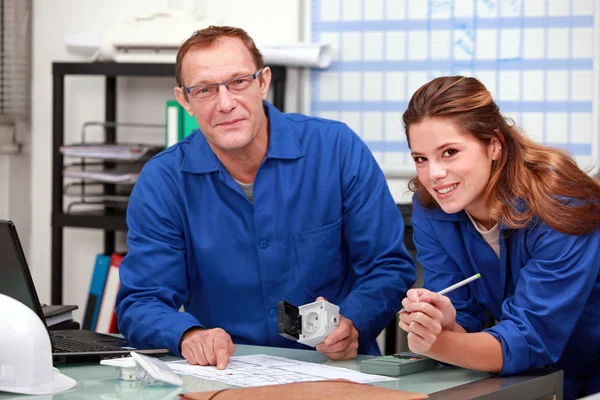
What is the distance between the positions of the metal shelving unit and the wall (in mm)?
87

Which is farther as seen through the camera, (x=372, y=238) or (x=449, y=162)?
(x=372, y=238)

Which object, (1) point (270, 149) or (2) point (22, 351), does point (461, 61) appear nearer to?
(1) point (270, 149)

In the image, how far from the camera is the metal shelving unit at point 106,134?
310 centimetres

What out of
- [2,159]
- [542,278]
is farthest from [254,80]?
[2,159]

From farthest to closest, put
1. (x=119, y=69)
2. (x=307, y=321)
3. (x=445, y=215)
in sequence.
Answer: (x=119, y=69) < (x=445, y=215) < (x=307, y=321)

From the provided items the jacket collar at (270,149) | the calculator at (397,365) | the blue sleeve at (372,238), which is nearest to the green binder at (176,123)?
the jacket collar at (270,149)

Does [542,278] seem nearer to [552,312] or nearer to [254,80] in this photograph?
[552,312]

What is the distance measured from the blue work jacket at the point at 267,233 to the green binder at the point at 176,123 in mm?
1064

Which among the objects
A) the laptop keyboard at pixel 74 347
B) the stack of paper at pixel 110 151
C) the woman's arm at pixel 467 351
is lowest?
the laptop keyboard at pixel 74 347

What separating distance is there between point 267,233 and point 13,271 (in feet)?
2.07

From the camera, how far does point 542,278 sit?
1484 millimetres

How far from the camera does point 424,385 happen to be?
1367 mm

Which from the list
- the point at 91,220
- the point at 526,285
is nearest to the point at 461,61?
the point at 91,220

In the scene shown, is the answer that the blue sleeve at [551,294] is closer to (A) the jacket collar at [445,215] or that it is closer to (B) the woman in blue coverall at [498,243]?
(B) the woman in blue coverall at [498,243]
